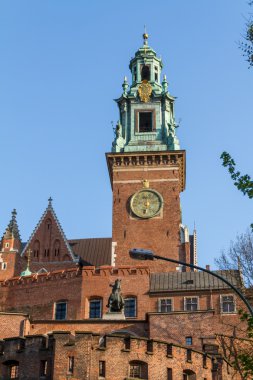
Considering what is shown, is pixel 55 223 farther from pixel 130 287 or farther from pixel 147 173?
pixel 130 287

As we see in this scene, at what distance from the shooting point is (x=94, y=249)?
6347 cm

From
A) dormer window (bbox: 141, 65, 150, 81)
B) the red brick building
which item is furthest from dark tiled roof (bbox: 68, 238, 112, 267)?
dormer window (bbox: 141, 65, 150, 81)

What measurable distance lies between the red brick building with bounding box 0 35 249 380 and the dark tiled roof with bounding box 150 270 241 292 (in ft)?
0.23

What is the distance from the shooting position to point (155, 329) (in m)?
41.5

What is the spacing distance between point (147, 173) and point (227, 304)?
16.5 metres

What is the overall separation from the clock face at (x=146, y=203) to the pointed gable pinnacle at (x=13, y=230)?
10.1m

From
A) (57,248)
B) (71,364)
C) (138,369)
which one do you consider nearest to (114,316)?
(138,369)

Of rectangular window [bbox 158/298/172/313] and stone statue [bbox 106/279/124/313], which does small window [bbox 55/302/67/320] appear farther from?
rectangular window [bbox 158/298/172/313]

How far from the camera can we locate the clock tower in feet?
183

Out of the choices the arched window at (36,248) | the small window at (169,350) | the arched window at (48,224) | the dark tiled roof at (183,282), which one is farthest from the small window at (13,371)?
the arched window at (48,224)

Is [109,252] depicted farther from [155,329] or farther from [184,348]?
[184,348]

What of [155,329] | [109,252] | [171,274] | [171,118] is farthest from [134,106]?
[155,329]

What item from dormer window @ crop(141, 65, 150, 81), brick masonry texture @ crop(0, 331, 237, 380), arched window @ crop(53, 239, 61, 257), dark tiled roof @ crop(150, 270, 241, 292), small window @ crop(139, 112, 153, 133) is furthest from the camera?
dormer window @ crop(141, 65, 150, 81)

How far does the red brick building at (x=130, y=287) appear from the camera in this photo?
108 ft
